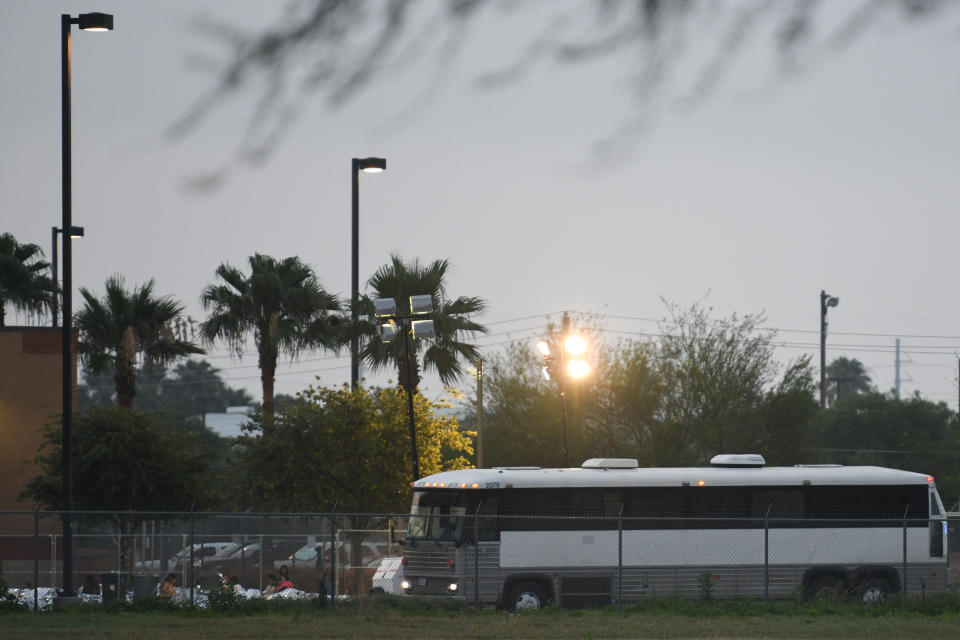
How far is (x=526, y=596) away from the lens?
73.9 feet

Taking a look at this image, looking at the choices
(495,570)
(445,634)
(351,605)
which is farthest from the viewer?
(495,570)

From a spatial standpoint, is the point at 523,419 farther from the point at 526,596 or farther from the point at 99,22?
the point at 99,22

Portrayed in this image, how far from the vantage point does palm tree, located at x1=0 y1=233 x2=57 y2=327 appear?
35.9 m

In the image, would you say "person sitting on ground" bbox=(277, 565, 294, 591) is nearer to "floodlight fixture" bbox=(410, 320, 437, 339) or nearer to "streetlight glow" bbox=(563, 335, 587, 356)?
"floodlight fixture" bbox=(410, 320, 437, 339)

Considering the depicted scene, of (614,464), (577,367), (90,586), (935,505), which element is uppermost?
(577,367)

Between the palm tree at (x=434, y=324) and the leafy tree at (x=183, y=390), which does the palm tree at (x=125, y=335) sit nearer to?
the palm tree at (x=434, y=324)

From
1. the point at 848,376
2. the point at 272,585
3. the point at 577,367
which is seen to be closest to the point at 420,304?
A: the point at 577,367

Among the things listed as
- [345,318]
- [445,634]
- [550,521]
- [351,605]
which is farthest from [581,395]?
[445,634]

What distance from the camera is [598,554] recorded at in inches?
947

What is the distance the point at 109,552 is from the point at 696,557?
18462mm

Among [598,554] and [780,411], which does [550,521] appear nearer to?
[598,554]

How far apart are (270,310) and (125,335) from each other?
416 cm

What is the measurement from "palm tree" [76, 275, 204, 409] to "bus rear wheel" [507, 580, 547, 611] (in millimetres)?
16051

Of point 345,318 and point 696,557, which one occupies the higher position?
point 345,318
